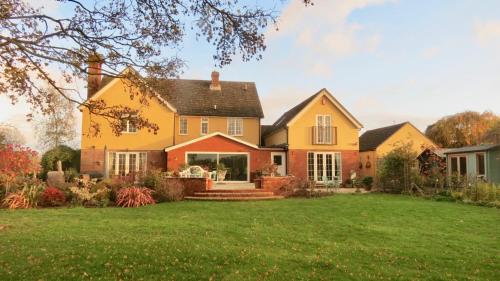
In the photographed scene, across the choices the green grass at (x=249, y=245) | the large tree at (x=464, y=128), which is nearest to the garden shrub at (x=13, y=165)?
the green grass at (x=249, y=245)

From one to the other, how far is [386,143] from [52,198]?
2435 cm

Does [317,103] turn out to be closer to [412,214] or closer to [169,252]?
[412,214]

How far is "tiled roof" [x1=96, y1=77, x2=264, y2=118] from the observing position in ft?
96.9

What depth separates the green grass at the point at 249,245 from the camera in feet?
22.7

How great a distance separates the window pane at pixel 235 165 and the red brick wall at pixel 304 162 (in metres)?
3.28

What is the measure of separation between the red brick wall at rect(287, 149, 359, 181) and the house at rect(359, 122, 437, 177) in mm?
1841

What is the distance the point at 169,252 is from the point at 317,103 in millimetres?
22915

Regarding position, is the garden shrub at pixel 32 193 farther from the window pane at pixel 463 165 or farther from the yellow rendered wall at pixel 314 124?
the window pane at pixel 463 165

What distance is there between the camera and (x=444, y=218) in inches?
521

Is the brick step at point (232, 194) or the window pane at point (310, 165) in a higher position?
the window pane at point (310, 165)

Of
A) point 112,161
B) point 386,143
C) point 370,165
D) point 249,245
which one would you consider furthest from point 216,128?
point 249,245

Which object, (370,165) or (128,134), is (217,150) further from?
(370,165)

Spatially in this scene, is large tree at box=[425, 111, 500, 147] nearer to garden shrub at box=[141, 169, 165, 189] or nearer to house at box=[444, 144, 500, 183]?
house at box=[444, 144, 500, 183]

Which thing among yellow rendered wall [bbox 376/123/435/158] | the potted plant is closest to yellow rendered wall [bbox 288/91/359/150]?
yellow rendered wall [bbox 376/123/435/158]
